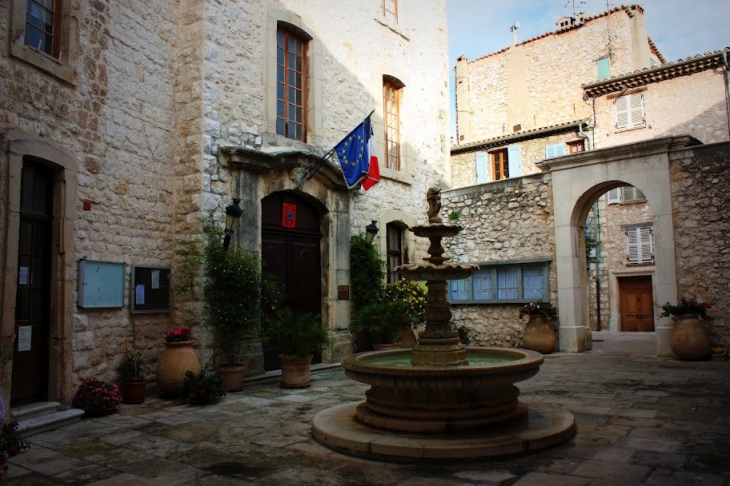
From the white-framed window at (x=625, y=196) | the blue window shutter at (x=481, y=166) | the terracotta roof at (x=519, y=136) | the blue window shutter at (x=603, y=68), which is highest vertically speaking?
the blue window shutter at (x=603, y=68)

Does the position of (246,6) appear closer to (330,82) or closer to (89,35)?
(330,82)

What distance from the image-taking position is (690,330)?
31.5 ft

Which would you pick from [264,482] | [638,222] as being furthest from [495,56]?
[264,482]

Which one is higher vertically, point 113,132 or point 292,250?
point 113,132

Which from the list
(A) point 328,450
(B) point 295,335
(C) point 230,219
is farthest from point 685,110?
(A) point 328,450

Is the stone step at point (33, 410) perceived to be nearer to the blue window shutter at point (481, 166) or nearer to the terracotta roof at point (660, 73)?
the blue window shutter at point (481, 166)

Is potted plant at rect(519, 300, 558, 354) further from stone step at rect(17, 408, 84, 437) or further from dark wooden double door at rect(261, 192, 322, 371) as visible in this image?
stone step at rect(17, 408, 84, 437)

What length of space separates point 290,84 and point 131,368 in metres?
5.61

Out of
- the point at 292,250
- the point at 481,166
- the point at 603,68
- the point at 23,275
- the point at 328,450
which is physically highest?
the point at 603,68

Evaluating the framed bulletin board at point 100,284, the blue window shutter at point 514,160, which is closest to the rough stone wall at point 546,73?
the blue window shutter at point 514,160

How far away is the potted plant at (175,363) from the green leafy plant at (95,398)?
2.34ft

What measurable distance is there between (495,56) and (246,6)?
17738mm

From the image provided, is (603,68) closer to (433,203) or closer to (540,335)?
(540,335)

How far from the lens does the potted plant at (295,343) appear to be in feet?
26.0
